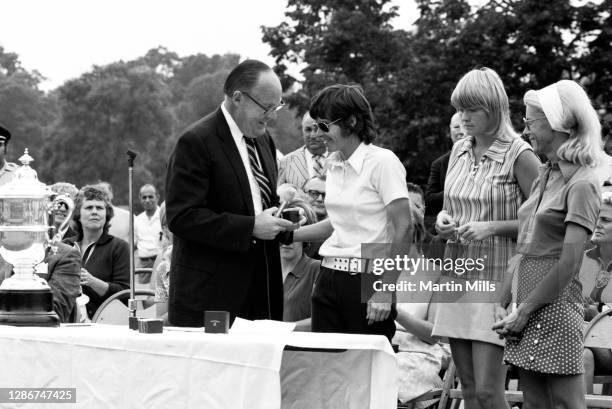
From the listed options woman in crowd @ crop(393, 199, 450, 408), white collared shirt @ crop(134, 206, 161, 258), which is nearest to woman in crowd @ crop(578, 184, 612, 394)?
woman in crowd @ crop(393, 199, 450, 408)

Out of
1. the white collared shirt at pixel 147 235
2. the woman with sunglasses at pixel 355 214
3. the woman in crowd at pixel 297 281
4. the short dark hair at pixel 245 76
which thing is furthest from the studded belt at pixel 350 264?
the white collared shirt at pixel 147 235

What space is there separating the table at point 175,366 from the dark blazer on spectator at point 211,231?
33.6 inches

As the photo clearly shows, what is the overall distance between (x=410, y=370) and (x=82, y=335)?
2618mm

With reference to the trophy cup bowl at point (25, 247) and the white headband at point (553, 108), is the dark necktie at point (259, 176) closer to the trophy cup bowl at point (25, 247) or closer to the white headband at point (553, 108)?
the trophy cup bowl at point (25, 247)

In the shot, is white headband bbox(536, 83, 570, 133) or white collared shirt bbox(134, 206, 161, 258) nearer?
white headband bbox(536, 83, 570, 133)

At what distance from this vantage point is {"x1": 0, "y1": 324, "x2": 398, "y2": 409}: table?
410 cm

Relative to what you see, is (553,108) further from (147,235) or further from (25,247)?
(147,235)

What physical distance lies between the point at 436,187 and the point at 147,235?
7.25 meters

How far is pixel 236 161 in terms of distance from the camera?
5.26 meters

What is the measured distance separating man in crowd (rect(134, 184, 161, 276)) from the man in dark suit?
869 centimetres

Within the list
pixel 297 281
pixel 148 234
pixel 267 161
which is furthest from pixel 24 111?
pixel 267 161

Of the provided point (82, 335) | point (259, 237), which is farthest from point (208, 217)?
point (82, 335)

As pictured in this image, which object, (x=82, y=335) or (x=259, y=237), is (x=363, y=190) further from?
(x=82, y=335)

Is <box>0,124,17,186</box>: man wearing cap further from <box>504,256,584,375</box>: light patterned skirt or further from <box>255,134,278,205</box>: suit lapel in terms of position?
<box>504,256,584,375</box>: light patterned skirt
